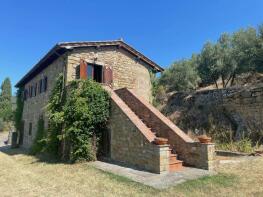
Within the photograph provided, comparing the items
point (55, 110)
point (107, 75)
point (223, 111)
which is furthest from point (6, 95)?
point (223, 111)

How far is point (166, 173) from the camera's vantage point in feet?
27.1

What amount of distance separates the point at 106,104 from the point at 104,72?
3018mm

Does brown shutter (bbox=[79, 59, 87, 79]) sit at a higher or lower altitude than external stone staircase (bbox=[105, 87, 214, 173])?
higher

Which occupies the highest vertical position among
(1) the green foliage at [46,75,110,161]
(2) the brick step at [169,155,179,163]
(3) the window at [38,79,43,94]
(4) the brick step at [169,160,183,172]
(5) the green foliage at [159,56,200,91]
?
(5) the green foliage at [159,56,200,91]

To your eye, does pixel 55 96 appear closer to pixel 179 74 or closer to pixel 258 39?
pixel 258 39

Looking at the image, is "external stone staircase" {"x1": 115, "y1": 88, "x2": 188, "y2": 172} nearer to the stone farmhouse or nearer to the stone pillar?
the stone farmhouse

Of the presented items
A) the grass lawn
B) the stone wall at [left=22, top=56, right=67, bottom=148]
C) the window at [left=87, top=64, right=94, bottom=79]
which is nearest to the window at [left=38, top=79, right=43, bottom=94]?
the stone wall at [left=22, top=56, right=67, bottom=148]

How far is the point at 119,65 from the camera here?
50.5 feet

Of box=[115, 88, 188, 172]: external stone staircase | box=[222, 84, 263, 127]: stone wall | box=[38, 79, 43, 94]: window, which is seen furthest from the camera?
box=[38, 79, 43, 94]: window

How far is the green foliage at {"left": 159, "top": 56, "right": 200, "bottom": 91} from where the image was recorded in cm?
2881

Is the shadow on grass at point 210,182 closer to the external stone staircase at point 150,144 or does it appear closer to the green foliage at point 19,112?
the external stone staircase at point 150,144

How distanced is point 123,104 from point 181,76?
63.4ft

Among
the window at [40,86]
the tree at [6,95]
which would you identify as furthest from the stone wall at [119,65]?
the tree at [6,95]

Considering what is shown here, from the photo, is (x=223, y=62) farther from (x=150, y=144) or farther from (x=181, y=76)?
(x=150, y=144)
